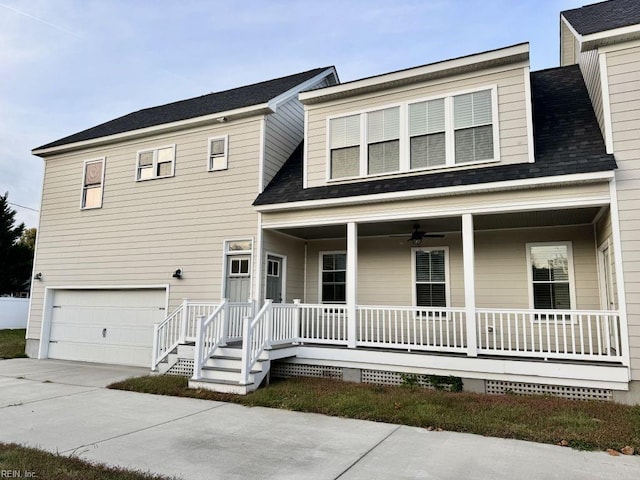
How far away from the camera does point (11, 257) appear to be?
87.1 feet

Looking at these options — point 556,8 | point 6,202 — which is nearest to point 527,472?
point 556,8

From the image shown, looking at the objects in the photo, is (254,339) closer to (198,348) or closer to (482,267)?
(198,348)

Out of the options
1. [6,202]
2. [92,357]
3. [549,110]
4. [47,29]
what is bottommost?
[92,357]

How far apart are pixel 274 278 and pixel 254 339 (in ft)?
8.31

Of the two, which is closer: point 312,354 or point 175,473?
point 175,473

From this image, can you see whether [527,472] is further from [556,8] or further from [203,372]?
[556,8]

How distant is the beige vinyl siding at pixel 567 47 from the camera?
9693mm

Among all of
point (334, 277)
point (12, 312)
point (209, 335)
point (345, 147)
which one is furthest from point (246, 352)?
point (12, 312)

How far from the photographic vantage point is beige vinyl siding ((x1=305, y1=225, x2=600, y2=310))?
26.3 feet

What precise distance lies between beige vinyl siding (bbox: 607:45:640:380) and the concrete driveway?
2.51m

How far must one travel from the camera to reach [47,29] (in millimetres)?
15266

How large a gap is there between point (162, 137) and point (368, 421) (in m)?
8.94

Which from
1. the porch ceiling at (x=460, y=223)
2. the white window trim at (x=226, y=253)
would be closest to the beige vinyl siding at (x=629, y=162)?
the porch ceiling at (x=460, y=223)

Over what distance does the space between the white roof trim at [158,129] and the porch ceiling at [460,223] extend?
2.95m
